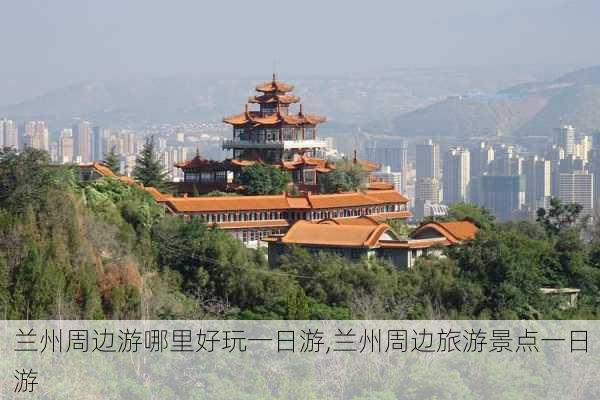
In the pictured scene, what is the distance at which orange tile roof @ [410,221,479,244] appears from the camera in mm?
17984

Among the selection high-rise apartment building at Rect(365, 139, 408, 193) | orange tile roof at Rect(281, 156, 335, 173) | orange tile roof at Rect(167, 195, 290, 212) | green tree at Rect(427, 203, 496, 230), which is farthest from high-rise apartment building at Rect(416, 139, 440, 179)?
orange tile roof at Rect(167, 195, 290, 212)

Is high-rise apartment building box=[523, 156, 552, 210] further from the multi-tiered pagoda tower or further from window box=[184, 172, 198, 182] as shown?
window box=[184, 172, 198, 182]

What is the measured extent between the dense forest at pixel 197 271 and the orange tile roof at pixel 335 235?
1.51 ft

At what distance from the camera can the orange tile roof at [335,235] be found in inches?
684

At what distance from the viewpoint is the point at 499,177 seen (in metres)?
73.8

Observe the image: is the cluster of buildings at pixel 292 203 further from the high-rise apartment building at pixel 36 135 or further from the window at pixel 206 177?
the high-rise apartment building at pixel 36 135

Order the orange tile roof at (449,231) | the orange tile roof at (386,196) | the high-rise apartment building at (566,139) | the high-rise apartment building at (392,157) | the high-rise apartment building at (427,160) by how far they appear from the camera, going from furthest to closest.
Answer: the high-rise apartment building at (566,139) < the high-rise apartment building at (392,157) < the high-rise apartment building at (427,160) < the orange tile roof at (386,196) < the orange tile roof at (449,231)

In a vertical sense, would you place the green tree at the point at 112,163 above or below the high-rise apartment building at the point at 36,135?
below

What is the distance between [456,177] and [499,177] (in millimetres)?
9755

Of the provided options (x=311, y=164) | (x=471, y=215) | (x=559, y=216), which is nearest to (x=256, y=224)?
(x=311, y=164)

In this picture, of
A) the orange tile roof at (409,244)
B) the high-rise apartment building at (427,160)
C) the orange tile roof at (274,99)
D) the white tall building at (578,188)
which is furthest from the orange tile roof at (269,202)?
the high-rise apartment building at (427,160)

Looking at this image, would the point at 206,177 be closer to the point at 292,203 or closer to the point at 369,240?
the point at 292,203

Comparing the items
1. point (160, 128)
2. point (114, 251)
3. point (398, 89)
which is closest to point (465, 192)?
point (160, 128)

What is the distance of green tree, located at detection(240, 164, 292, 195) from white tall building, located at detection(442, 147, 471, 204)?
196ft
